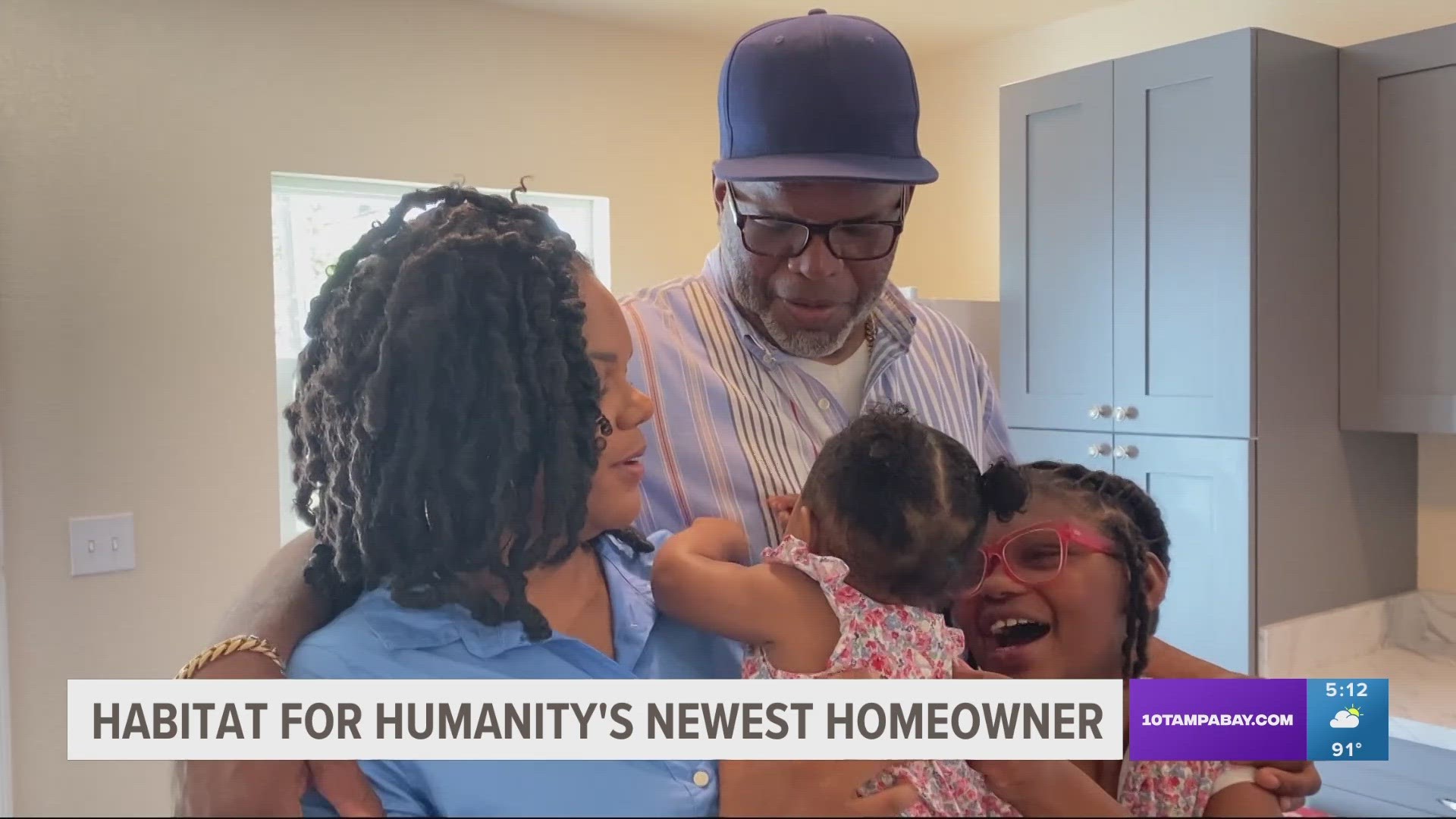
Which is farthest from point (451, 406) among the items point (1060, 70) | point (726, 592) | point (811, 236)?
point (1060, 70)

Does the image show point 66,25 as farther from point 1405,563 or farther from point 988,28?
point 1405,563

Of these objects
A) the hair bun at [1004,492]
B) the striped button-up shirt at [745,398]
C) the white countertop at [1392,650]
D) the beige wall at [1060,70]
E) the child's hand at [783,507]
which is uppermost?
the beige wall at [1060,70]

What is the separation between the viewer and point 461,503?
0.69 meters

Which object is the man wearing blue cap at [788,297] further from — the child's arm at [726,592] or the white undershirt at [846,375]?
the child's arm at [726,592]

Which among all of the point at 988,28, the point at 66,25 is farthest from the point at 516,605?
the point at 988,28

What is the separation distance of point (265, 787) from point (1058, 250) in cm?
204

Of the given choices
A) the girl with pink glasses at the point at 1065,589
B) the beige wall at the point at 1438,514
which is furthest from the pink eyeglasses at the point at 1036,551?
the beige wall at the point at 1438,514

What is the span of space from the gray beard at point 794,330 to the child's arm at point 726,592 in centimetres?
30

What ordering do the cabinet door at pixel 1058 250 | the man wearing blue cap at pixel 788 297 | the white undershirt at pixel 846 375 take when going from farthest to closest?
1. the cabinet door at pixel 1058 250
2. the white undershirt at pixel 846 375
3. the man wearing blue cap at pixel 788 297

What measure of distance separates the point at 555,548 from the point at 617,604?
0.08 m

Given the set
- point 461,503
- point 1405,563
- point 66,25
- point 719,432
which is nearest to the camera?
point 461,503

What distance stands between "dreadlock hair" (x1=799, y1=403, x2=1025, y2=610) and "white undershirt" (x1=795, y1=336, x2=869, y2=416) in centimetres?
23

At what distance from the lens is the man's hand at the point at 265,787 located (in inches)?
24.4

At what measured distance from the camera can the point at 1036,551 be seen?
2.95 feet
